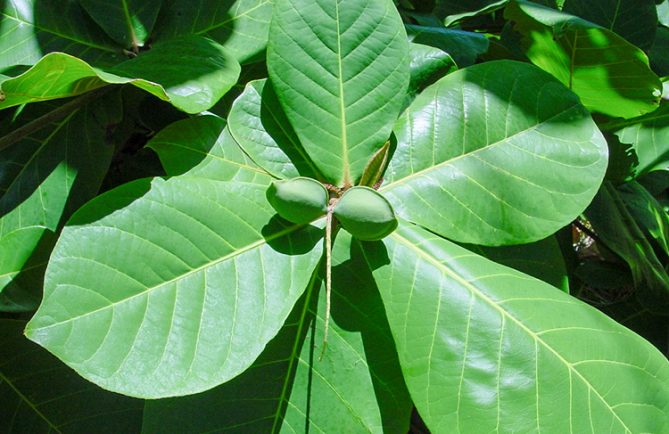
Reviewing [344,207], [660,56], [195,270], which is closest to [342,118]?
[344,207]

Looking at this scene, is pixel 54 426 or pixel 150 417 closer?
pixel 150 417

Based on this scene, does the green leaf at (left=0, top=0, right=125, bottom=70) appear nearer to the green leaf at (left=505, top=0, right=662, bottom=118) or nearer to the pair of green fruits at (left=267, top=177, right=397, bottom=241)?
the pair of green fruits at (left=267, top=177, right=397, bottom=241)

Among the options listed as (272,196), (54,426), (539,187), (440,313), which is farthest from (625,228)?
(54,426)

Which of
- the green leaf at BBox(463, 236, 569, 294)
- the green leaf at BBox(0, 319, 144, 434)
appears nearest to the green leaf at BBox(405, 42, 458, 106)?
the green leaf at BBox(463, 236, 569, 294)

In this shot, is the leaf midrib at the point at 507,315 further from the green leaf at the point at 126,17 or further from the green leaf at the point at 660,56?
the green leaf at the point at 660,56

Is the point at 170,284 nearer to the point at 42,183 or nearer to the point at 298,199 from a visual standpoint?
the point at 298,199

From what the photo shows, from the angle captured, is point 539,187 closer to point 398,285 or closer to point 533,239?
point 533,239
